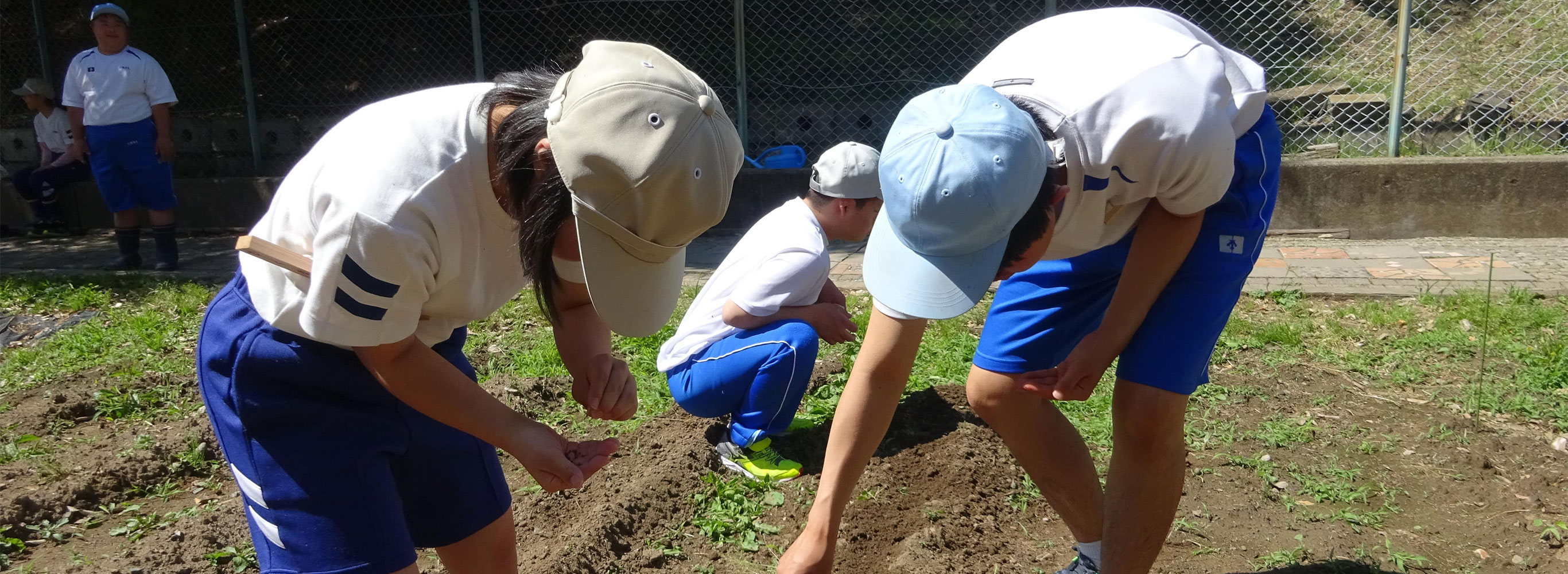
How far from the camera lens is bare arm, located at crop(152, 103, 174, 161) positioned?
662 cm

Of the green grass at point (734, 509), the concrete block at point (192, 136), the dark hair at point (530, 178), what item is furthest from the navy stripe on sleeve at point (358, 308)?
the concrete block at point (192, 136)

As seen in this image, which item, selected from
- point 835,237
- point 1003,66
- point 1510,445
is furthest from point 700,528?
point 1510,445

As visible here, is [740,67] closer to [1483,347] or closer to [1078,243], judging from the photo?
[1483,347]

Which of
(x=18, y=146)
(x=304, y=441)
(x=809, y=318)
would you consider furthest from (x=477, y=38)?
(x=304, y=441)

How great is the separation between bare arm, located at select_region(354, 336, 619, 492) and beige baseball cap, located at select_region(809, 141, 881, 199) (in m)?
1.81

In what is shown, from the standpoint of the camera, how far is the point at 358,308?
1.53m

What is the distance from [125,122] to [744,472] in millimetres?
5280

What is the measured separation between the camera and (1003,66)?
2.09 meters

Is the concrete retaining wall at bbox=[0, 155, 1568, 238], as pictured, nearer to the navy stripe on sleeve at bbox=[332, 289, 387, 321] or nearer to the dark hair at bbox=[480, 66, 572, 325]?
the dark hair at bbox=[480, 66, 572, 325]

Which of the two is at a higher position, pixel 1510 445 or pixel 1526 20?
pixel 1526 20

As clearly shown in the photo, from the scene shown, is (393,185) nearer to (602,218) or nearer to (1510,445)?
(602,218)

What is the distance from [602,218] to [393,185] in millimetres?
320

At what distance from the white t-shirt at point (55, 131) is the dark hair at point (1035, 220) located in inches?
362

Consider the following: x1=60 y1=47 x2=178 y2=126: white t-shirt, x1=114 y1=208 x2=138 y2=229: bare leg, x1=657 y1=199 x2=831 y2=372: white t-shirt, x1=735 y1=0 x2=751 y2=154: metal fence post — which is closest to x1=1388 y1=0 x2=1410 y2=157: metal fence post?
x1=735 y1=0 x2=751 y2=154: metal fence post
